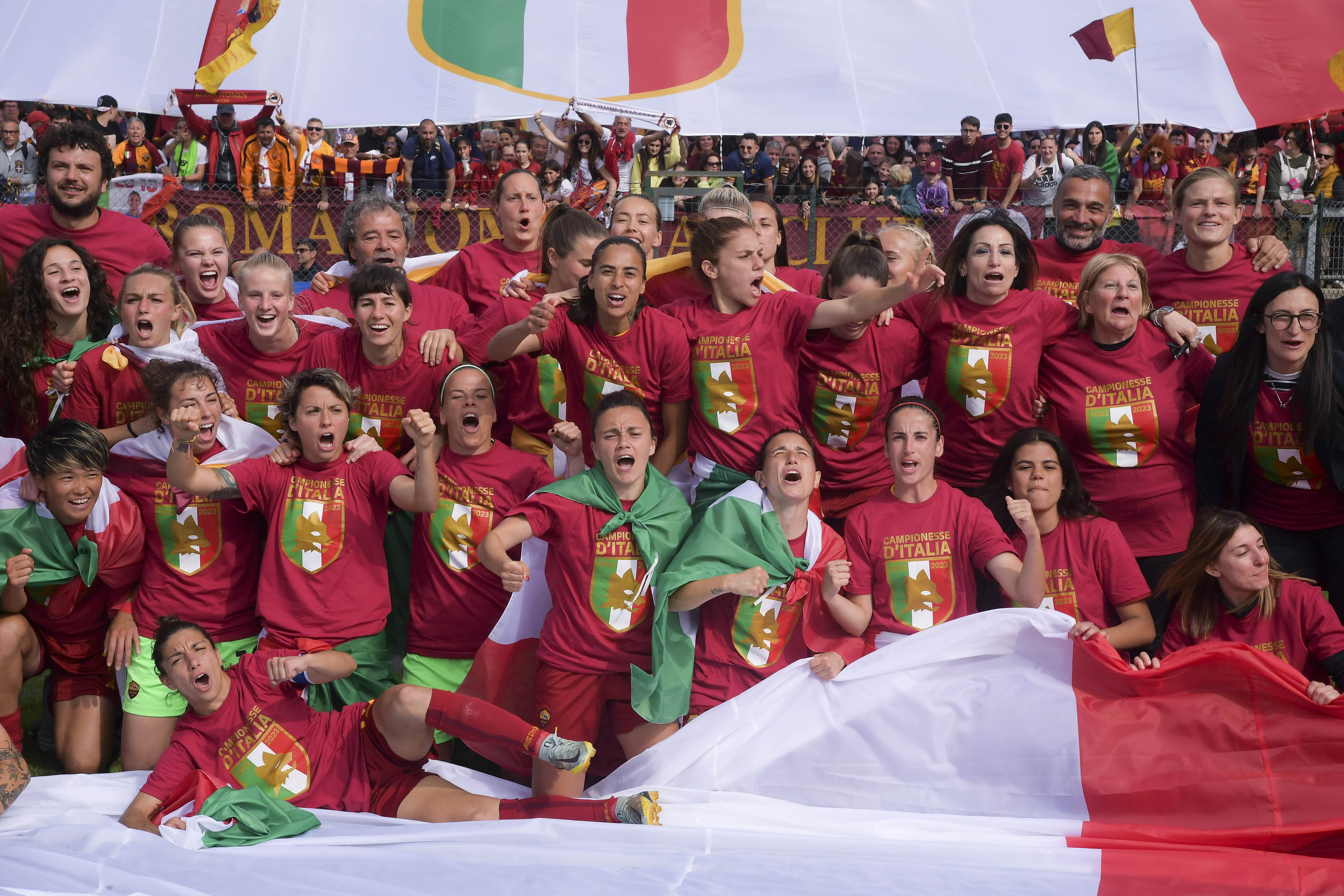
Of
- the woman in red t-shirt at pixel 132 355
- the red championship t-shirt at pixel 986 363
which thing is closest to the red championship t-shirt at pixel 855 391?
the red championship t-shirt at pixel 986 363

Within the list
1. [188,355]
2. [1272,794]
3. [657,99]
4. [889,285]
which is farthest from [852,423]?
A: [657,99]

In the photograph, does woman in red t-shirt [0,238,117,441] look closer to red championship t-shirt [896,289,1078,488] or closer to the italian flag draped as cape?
the italian flag draped as cape

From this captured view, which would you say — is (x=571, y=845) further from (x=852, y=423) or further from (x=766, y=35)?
(x=766, y=35)

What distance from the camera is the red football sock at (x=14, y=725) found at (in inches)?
184

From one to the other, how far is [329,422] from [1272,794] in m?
3.65

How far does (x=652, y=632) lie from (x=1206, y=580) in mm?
2105

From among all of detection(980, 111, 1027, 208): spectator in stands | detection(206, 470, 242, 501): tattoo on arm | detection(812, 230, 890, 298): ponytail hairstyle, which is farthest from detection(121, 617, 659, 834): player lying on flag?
detection(980, 111, 1027, 208): spectator in stands

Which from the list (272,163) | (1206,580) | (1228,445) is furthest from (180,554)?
(272,163)

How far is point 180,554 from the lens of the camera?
15.6 feet

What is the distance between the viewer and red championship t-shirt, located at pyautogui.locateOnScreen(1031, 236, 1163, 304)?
18.2 ft

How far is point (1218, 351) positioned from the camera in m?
5.10

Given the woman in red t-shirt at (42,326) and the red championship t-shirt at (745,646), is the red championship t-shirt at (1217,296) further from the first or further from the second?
the woman in red t-shirt at (42,326)

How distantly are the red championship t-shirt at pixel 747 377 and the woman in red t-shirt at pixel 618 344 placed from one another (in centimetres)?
11

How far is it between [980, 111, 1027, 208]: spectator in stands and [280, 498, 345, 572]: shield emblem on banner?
10.7 meters
